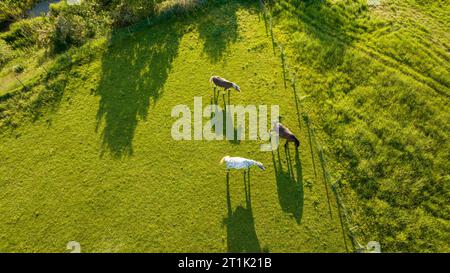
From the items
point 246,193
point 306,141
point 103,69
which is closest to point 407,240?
point 306,141

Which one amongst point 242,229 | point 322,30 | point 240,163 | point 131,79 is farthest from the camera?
point 322,30

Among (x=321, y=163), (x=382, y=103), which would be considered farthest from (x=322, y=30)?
(x=321, y=163)

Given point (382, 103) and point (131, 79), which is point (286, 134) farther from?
point (131, 79)

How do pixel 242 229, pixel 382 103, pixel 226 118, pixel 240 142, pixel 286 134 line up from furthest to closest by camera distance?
pixel 382 103, pixel 226 118, pixel 240 142, pixel 286 134, pixel 242 229

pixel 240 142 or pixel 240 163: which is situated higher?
pixel 240 163

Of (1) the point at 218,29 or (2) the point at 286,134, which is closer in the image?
(2) the point at 286,134

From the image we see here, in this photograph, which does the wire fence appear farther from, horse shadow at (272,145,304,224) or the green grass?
horse shadow at (272,145,304,224)

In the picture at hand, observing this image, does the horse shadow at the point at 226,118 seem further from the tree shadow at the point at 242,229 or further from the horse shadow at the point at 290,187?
the tree shadow at the point at 242,229

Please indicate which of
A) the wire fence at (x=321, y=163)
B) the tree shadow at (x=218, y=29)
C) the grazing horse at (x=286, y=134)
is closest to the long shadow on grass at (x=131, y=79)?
the tree shadow at (x=218, y=29)
